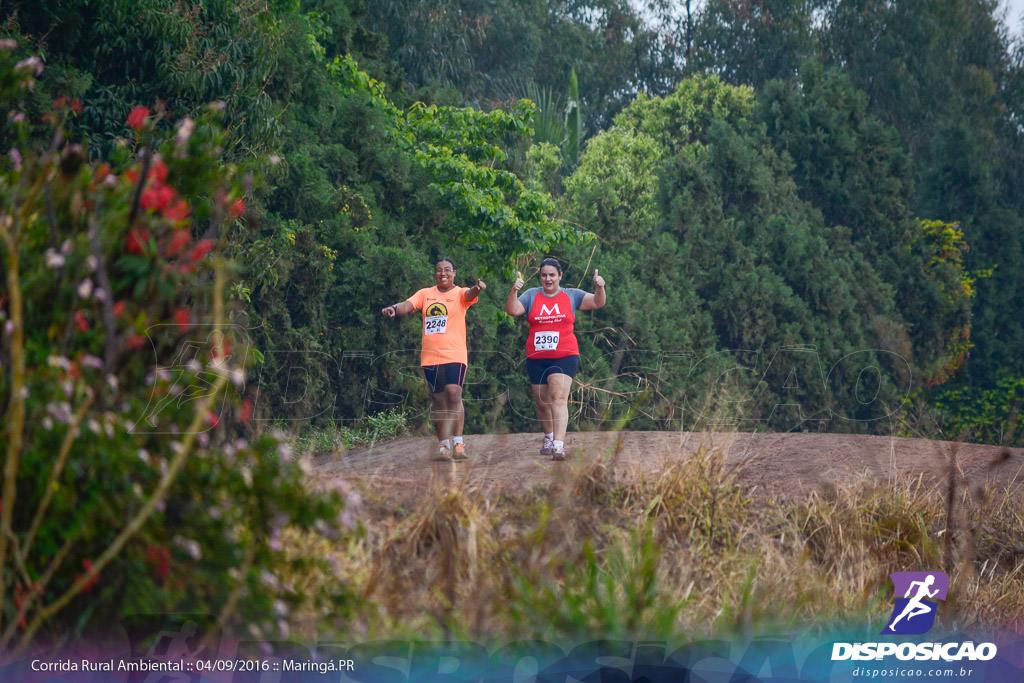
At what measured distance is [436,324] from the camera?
729 cm

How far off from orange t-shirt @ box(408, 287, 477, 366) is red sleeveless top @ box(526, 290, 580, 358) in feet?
1.77

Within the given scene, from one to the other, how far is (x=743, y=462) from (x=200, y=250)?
417 centimetres

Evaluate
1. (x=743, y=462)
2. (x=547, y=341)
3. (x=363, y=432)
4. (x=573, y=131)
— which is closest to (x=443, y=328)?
(x=547, y=341)

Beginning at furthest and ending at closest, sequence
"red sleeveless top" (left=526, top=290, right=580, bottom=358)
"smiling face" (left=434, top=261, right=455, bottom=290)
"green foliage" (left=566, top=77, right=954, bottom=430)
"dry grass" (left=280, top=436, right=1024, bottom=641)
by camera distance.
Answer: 1. "green foliage" (left=566, top=77, right=954, bottom=430)
2. "smiling face" (left=434, top=261, right=455, bottom=290)
3. "red sleeveless top" (left=526, top=290, right=580, bottom=358)
4. "dry grass" (left=280, top=436, right=1024, bottom=641)

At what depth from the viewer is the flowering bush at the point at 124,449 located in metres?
2.91

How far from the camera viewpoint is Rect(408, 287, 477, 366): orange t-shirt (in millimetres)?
7270

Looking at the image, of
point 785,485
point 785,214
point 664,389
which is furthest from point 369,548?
point 785,214

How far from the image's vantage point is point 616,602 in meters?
3.88

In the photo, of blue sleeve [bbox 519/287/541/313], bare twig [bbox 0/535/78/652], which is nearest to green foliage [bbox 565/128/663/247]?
blue sleeve [bbox 519/287/541/313]

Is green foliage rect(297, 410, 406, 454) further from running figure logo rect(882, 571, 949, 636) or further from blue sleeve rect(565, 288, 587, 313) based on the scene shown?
running figure logo rect(882, 571, 949, 636)

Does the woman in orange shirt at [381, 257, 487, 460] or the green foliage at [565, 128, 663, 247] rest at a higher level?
the green foliage at [565, 128, 663, 247]

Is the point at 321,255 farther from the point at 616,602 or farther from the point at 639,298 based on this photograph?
the point at 616,602

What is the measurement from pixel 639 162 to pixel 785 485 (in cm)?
1556

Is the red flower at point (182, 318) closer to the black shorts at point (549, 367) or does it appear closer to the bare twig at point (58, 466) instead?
the bare twig at point (58, 466)
